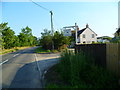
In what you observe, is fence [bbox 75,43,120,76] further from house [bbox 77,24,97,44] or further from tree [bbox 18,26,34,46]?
tree [bbox 18,26,34,46]

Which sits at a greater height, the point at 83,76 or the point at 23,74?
the point at 83,76

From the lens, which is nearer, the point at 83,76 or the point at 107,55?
the point at 83,76

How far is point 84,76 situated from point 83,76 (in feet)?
0.17

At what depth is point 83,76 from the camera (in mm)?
4754

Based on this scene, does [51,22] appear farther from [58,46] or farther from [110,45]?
[110,45]

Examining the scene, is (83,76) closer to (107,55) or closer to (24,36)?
(107,55)

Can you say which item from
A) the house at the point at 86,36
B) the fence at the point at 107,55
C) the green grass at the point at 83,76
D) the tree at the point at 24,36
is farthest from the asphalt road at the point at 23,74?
the tree at the point at 24,36

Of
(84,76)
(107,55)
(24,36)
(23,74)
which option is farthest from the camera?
(24,36)

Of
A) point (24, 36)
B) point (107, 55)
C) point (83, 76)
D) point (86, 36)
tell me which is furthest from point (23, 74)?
point (24, 36)

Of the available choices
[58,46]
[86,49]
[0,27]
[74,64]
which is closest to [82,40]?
[58,46]

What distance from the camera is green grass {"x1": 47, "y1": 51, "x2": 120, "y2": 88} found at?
4035 mm

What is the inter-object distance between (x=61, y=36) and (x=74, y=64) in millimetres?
16930

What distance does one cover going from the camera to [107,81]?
4.04 meters

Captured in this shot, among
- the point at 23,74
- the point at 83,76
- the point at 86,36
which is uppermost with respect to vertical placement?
the point at 86,36
